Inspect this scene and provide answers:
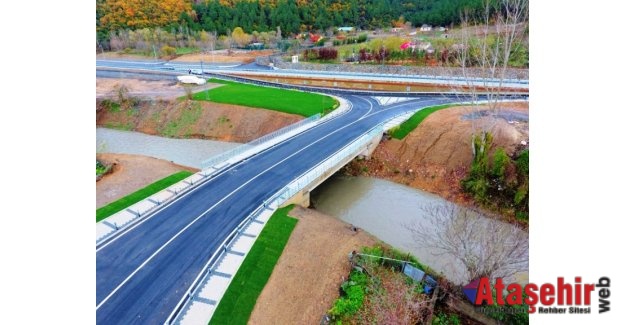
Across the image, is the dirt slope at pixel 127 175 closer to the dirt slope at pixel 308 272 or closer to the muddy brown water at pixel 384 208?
the muddy brown water at pixel 384 208

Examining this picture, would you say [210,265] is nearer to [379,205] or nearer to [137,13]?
[379,205]

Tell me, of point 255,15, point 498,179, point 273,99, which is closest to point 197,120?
point 273,99

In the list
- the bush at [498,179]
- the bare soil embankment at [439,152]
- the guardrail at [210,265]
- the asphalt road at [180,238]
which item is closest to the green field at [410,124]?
the bare soil embankment at [439,152]

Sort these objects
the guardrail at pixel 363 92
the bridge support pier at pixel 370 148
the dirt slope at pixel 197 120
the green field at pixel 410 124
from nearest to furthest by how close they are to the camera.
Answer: the bridge support pier at pixel 370 148 < the green field at pixel 410 124 < the dirt slope at pixel 197 120 < the guardrail at pixel 363 92

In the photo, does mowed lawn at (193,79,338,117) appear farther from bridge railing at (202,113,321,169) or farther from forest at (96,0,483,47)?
forest at (96,0,483,47)
